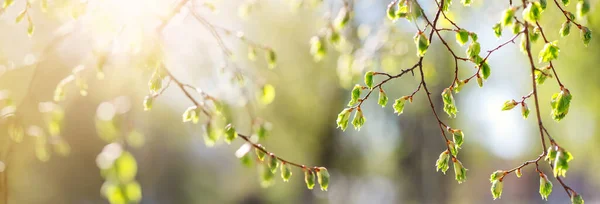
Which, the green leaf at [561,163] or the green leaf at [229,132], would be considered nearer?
the green leaf at [561,163]

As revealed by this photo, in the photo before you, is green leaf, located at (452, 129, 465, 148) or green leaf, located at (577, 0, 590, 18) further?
green leaf, located at (452, 129, 465, 148)

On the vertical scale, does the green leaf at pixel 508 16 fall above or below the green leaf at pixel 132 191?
above

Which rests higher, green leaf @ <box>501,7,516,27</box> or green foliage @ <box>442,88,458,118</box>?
green leaf @ <box>501,7,516,27</box>

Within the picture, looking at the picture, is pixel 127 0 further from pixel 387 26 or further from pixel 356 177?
pixel 356 177

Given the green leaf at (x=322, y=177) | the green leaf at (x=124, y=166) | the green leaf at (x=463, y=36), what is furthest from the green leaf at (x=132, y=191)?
the green leaf at (x=463, y=36)

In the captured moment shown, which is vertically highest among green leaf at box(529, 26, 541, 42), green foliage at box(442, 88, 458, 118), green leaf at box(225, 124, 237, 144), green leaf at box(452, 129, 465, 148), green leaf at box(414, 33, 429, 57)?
green leaf at box(529, 26, 541, 42)

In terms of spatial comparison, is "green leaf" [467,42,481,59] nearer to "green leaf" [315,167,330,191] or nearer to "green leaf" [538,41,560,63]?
"green leaf" [538,41,560,63]

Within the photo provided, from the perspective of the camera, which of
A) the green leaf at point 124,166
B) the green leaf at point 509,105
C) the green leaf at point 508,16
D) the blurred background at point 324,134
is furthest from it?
the blurred background at point 324,134

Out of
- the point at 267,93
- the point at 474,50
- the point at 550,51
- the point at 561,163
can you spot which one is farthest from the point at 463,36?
the point at 267,93

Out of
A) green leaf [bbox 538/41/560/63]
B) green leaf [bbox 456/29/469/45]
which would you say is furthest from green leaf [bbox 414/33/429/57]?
green leaf [bbox 538/41/560/63]

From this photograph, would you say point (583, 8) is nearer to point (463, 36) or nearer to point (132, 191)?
point (463, 36)

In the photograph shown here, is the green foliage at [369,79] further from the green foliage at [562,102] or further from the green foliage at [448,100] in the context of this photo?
the green foliage at [562,102]

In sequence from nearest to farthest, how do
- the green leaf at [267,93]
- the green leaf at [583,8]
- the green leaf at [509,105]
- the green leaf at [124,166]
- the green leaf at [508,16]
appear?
the green leaf at [124,166] < the green leaf at [508,16] < the green leaf at [583,8] < the green leaf at [509,105] < the green leaf at [267,93]
